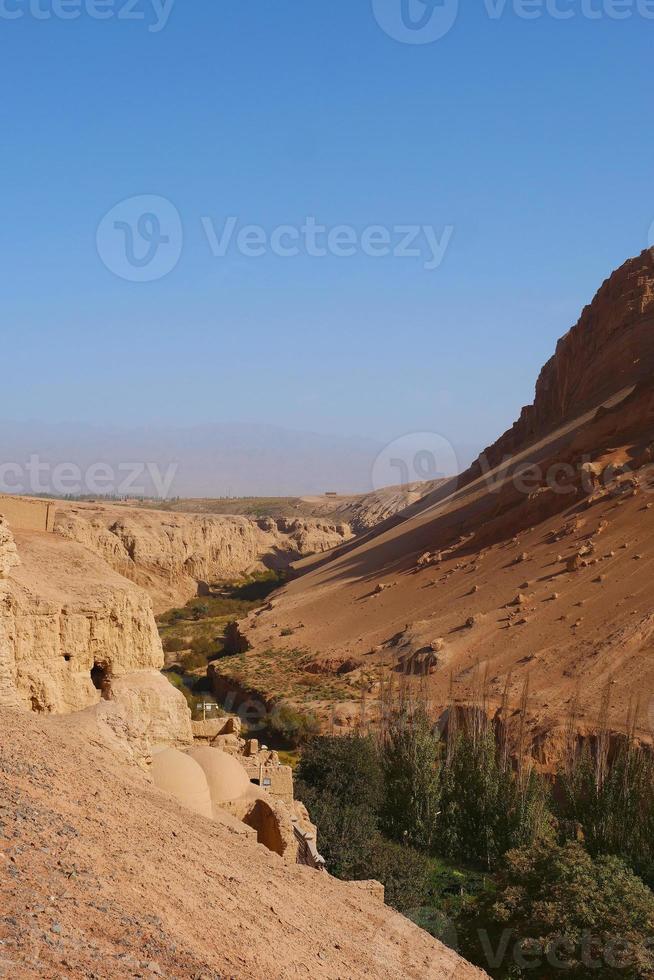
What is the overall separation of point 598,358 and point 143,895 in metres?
42.9

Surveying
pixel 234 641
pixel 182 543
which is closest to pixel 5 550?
pixel 234 641

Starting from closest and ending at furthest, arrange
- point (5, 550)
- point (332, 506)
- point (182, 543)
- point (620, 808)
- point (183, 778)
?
point (5, 550) → point (183, 778) → point (620, 808) → point (182, 543) → point (332, 506)

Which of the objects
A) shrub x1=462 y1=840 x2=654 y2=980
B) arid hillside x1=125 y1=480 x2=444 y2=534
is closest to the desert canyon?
shrub x1=462 y1=840 x2=654 y2=980

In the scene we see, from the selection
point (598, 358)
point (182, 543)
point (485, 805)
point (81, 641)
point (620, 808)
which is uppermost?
point (598, 358)

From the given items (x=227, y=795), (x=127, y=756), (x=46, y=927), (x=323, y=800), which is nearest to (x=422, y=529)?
(x=323, y=800)

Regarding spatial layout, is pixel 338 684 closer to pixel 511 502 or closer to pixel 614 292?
pixel 511 502

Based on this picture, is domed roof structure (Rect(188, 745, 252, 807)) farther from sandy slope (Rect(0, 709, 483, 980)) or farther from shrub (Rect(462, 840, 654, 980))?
sandy slope (Rect(0, 709, 483, 980))

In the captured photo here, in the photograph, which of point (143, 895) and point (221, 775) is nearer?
point (143, 895)

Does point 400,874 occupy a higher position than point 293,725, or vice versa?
point 293,725

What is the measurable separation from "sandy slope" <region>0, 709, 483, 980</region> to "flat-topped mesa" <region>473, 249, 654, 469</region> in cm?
3417

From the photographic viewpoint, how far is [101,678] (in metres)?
13.3

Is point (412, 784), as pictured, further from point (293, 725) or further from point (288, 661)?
point (288, 661)

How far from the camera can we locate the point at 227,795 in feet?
44.0

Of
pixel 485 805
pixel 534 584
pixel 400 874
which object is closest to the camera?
pixel 400 874
